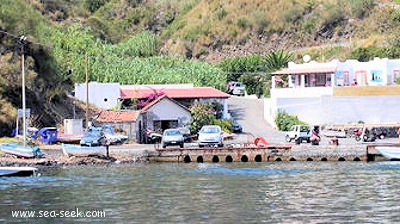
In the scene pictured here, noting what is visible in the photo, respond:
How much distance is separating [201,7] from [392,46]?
4450 cm

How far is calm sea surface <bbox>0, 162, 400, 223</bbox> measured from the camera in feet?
124

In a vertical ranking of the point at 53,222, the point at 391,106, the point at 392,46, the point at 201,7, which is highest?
the point at 201,7

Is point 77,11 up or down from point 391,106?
up

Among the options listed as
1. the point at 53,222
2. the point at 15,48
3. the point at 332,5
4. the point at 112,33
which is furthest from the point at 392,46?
the point at 53,222

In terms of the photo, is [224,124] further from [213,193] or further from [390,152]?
[213,193]

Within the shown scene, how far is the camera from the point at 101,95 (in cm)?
8906

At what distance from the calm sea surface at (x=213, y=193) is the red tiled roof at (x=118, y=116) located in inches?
650

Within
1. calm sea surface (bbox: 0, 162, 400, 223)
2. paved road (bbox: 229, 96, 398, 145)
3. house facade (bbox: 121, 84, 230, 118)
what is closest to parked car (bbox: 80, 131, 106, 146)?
calm sea surface (bbox: 0, 162, 400, 223)

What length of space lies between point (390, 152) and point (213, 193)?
21.6m

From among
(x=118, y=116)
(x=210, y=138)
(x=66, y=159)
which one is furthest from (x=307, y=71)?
(x=66, y=159)

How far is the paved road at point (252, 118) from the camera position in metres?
83.2

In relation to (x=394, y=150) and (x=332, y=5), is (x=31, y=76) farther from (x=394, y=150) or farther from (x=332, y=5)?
(x=332, y=5)

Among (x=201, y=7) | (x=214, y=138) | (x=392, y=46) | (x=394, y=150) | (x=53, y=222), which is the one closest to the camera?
(x=53, y=222)

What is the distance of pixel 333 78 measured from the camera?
91438 millimetres
